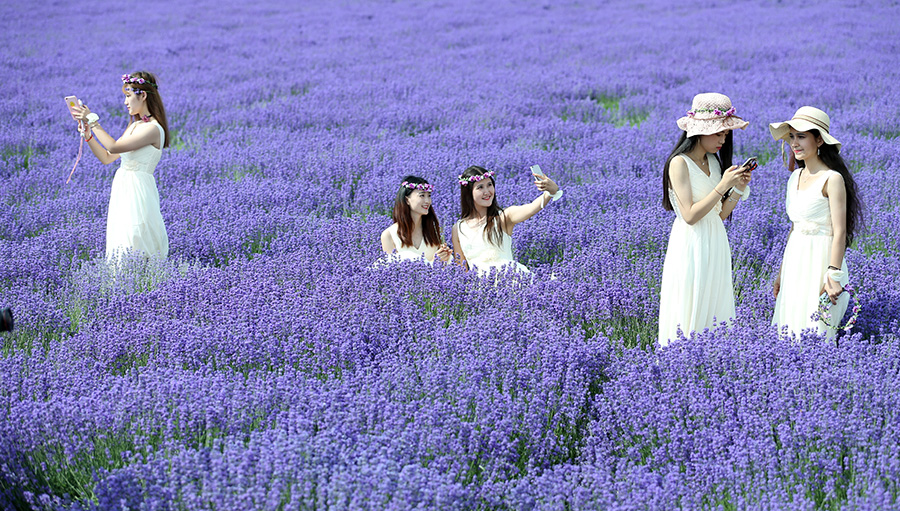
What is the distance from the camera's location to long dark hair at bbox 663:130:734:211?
10.9 feet

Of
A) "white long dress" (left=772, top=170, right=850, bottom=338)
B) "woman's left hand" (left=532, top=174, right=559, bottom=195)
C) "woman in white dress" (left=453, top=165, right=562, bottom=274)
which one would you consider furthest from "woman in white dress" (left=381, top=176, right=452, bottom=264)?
"white long dress" (left=772, top=170, right=850, bottom=338)

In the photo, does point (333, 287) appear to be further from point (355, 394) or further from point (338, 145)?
point (338, 145)

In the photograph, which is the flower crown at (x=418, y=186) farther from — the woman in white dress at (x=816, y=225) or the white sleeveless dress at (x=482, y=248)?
the woman in white dress at (x=816, y=225)

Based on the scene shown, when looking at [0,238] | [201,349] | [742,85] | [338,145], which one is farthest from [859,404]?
[742,85]

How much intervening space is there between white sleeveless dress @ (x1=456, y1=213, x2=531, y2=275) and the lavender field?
Result: 1.09 ft

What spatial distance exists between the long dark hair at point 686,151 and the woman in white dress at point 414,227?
123cm

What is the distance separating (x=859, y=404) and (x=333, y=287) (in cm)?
212

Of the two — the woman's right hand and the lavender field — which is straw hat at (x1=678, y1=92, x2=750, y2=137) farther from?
the lavender field

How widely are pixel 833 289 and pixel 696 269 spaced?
0.52 metres

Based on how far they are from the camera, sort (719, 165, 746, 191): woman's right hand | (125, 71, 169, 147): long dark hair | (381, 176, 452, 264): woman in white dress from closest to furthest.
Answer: (719, 165, 746, 191): woman's right hand, (381, 176, 452, 264): woman in white dress, (125, 71, 169, 147): long dark hair

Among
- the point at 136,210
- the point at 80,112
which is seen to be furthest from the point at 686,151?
the point at 80,112

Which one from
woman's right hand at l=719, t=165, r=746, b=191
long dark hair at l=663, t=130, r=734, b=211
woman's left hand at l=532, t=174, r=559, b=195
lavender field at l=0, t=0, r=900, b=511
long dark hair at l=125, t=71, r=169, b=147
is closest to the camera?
lavender field at l=0, t=0, r=900, b=511

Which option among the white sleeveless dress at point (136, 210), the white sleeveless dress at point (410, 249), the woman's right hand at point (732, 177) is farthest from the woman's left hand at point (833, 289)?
the white sleeveless dress at point (136, 210)

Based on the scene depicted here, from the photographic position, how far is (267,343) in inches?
116
